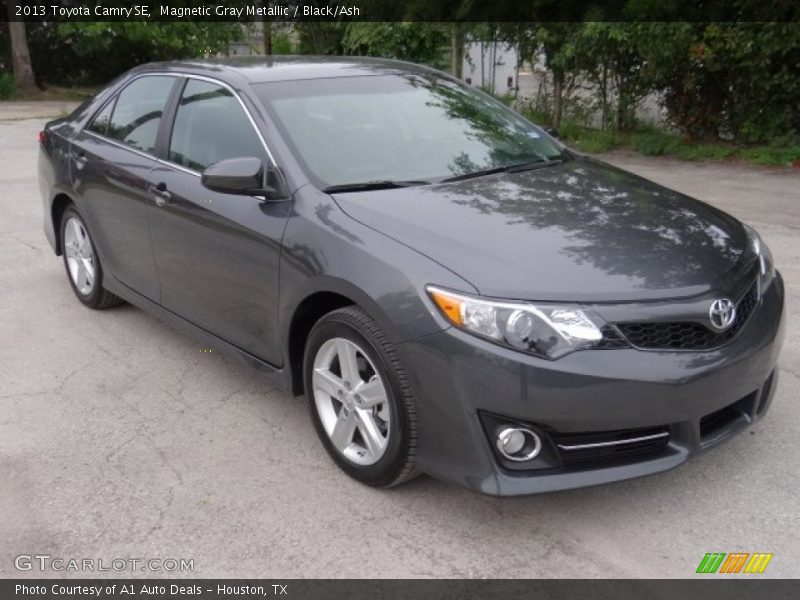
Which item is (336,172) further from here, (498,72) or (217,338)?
(498,72)

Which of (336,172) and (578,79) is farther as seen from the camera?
(578,79)

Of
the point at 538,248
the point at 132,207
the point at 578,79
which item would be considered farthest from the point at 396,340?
the point at 578,79

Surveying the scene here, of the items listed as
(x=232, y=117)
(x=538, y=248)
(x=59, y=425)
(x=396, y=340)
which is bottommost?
(x=59, y=425)

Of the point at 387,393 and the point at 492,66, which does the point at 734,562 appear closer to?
the point at 387,393

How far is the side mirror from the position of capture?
3.69m

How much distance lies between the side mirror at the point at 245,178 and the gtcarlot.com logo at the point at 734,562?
217 centimetres

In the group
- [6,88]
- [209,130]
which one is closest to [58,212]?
[209,130]

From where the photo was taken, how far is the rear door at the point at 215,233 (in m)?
A: 3.79

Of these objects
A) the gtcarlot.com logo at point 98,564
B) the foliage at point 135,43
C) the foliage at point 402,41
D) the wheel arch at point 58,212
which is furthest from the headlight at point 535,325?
the foliage at point 135,43

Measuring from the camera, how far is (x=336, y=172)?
3.82m

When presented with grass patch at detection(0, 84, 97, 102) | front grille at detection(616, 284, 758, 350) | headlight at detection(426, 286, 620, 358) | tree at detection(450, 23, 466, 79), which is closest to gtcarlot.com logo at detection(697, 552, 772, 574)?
front grille at detection(616, 284, 758, 350)

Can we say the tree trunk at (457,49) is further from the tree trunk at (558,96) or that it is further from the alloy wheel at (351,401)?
the alloy wheel at (351,401)

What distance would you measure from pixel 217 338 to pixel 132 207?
101 centimetres

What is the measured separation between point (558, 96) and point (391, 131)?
9957 mm
